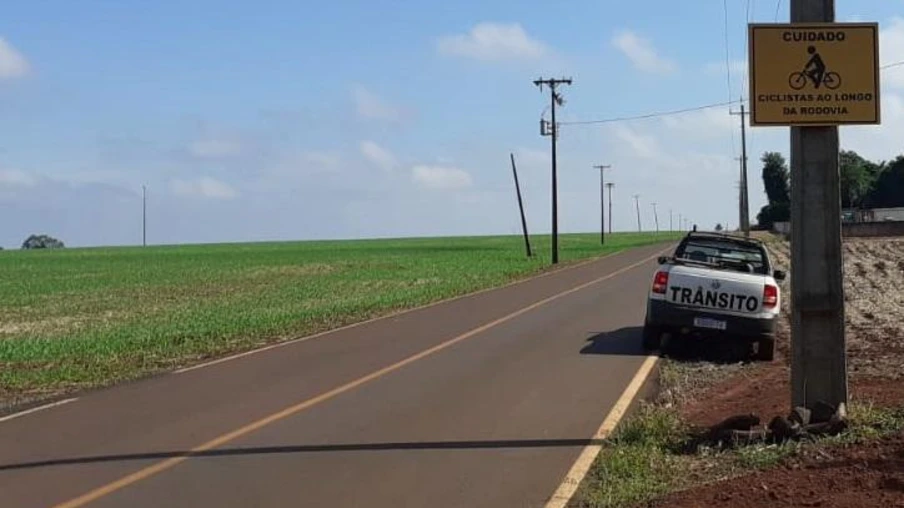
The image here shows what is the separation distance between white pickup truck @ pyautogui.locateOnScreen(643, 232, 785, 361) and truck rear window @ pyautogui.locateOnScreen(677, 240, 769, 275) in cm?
35

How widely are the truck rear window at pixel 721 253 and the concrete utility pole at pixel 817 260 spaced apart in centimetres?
736

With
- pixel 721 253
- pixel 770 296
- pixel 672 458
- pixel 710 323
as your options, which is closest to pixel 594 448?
pixel 672 458

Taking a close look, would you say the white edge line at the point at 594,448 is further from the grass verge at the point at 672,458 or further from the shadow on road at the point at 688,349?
the shadow on road at the point at 688,349

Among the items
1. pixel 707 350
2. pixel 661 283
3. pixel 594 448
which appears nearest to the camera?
pixel 594 448

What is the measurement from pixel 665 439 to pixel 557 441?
37.3 inches

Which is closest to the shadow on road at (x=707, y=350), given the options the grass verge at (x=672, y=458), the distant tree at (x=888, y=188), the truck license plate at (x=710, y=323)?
the truck license plate at (x=710, y=323)

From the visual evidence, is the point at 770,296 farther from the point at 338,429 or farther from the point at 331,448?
the point at 331,448

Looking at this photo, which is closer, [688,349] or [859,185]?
[688,349]

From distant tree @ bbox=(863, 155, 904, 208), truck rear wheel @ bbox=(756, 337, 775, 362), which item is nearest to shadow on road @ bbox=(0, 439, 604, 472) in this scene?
truck rear wheel @ bbox=(756, 337, 775, 362)

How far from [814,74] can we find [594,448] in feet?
11.5

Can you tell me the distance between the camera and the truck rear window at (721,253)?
15734mm

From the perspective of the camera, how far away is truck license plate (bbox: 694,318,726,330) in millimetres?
Answer: 14430

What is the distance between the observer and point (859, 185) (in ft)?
403

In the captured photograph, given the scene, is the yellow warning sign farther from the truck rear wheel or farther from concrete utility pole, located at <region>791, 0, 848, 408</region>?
the truck rear wheel
